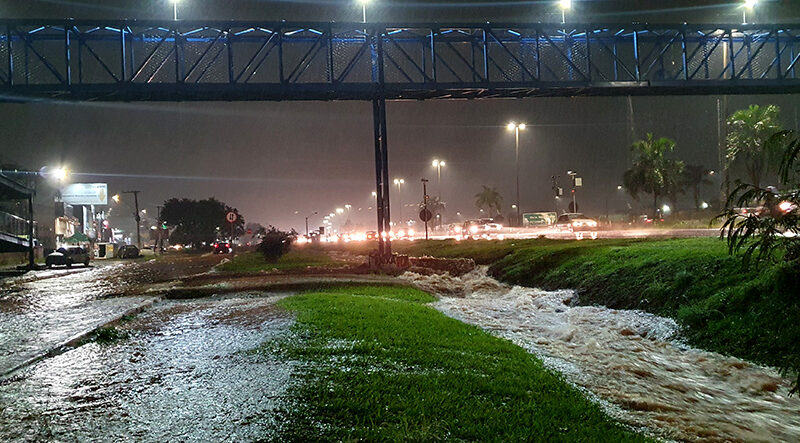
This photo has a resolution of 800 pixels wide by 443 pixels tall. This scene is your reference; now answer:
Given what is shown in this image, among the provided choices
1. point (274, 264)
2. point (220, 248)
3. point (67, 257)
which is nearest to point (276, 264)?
point (274, 264)

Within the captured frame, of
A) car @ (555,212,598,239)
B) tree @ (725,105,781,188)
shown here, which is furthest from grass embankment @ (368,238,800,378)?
tree @ (725,105,781,188)

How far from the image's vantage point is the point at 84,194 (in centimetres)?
9025

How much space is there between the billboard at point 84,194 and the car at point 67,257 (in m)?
54.8

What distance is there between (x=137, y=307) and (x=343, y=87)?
14027 millimetres

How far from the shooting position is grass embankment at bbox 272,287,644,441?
4668mm

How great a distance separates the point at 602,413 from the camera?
558 centimetres

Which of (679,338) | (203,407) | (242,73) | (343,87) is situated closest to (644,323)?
(679,338)

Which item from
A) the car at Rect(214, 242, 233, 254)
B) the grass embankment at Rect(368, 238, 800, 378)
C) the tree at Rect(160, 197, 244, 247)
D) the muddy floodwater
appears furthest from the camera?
the tree at Rect(160, 197, 244, 247)

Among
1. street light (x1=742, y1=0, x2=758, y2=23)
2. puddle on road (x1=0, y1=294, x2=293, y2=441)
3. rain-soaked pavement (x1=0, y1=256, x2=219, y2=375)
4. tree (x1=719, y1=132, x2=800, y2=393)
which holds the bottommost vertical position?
rain-soaked pavement (x1=0, y1=256, x2=219, y2=375)

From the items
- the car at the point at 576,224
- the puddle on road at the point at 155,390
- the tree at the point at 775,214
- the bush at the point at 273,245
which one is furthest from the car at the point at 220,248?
the tree at the point at 775,214

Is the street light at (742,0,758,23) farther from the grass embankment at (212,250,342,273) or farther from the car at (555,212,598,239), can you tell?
the grass embankment at (212,250,342,273)

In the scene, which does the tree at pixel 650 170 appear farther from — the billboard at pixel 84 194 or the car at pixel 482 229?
the billboard at pixel 84 194

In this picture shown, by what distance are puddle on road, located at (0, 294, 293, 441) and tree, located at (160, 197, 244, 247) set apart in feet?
292

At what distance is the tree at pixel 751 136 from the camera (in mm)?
40219
